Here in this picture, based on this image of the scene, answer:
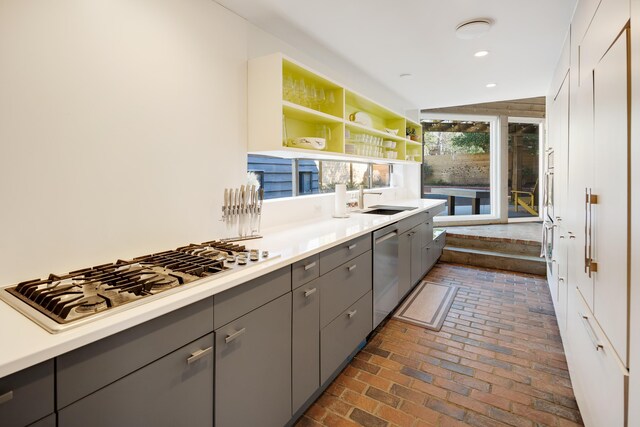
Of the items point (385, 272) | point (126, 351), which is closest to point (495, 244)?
point (385, 272)

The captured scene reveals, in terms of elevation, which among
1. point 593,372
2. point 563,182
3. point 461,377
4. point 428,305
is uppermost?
point 563,182

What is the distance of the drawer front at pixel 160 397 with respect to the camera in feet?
3.03

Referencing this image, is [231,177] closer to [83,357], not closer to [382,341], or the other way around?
[83,357]

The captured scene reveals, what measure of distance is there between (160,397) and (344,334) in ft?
4.45

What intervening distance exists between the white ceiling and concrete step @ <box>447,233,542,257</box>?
2.25 meters

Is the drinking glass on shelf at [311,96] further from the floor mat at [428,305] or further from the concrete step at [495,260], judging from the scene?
the concrete step at [495,260]

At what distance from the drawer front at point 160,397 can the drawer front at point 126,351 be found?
0.02m

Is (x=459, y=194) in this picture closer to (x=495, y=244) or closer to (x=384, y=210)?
(x=495, y=244)

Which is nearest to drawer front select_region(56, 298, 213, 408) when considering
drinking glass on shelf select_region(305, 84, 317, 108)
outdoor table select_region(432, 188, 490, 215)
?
drinking glass on shelf select_region(305, 84, 317, 108)

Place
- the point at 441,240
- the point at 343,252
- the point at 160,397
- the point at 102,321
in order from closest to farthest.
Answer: the point at 102,321, the point at 160,397, the point at 343,252, the point at 441,240

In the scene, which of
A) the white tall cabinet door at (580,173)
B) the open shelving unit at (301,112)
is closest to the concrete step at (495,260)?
the open shelving unit at (301,112)

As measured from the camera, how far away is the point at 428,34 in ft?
8.95

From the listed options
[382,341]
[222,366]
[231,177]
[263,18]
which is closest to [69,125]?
[231,177]

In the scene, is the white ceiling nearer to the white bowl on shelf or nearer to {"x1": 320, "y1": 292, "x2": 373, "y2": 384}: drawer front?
the white bowl on shelf
